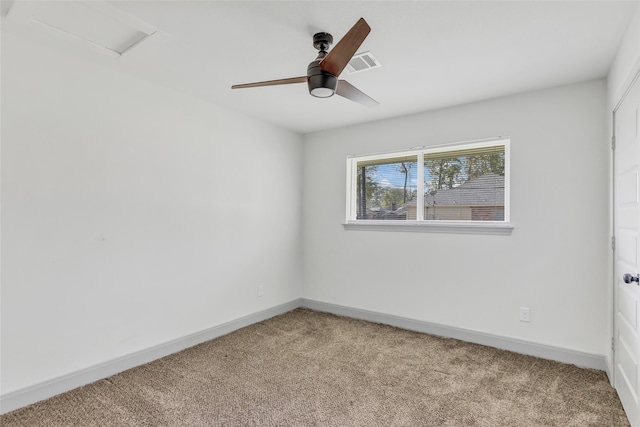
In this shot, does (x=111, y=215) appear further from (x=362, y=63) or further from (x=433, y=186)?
(x=433, y=186)

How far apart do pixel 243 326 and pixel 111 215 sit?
1.77 m

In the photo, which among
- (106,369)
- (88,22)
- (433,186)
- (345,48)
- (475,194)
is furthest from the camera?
(433,186)

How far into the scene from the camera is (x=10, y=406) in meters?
2.05

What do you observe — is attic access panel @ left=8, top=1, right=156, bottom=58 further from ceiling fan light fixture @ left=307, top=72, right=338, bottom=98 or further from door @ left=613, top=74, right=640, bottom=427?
door @ left=613, top=74, right=640, bottom=427

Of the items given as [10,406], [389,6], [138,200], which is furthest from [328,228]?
[10,406]

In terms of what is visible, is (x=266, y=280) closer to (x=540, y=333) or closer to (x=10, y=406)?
(x=10, y=406)

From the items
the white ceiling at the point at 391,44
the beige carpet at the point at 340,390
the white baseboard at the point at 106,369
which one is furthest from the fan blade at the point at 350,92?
the white baseboard at the point at 106,369

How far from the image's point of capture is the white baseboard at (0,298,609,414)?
217cm

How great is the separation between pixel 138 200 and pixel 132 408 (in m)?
1.49

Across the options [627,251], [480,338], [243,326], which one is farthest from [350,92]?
[243,326]

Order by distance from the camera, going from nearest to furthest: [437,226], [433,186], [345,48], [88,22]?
[345,48] → [88,22] → [437,226] → [433,186]

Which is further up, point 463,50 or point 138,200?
point 463,50

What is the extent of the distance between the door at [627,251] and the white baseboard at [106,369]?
10.1ft

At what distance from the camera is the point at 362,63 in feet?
7.79
